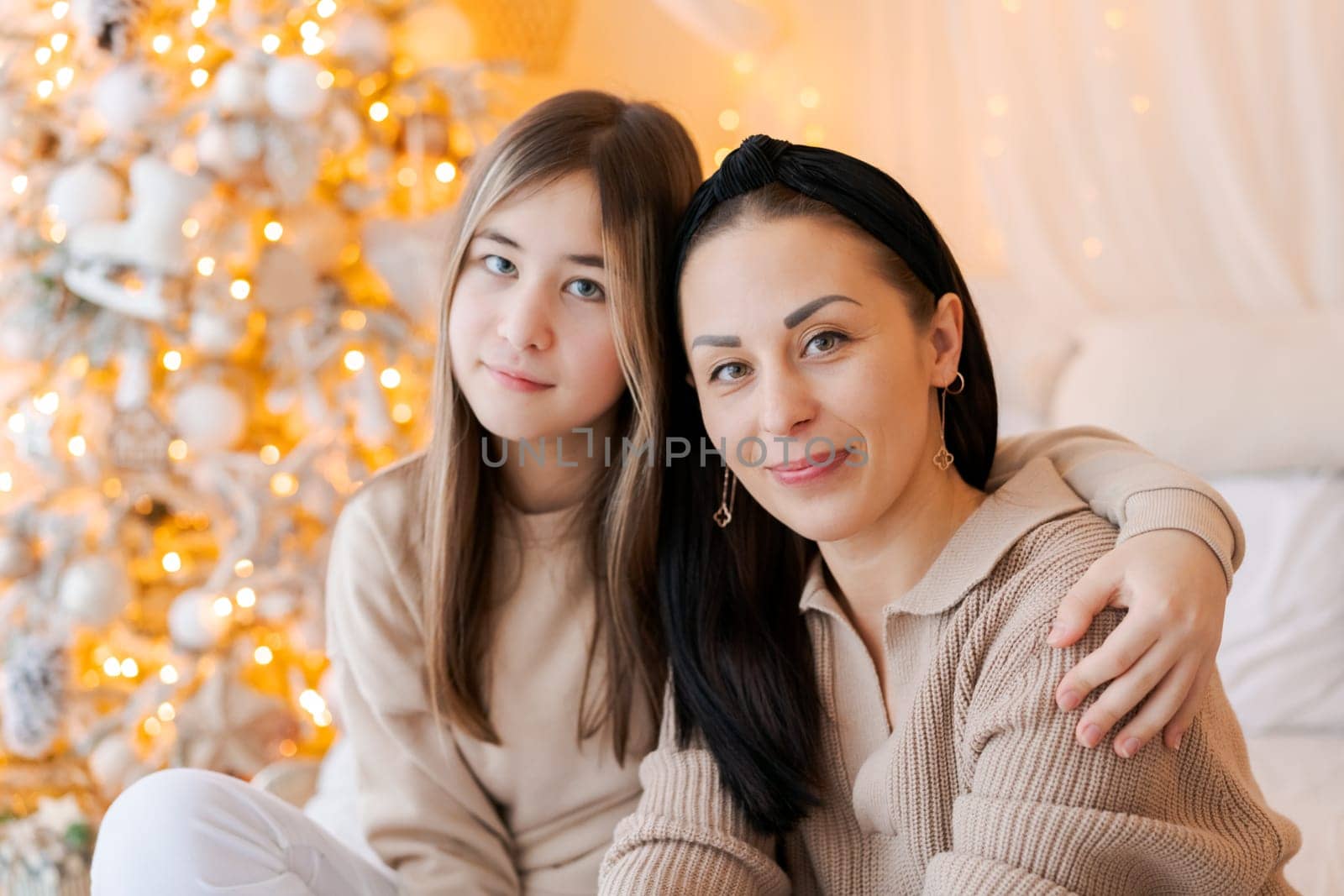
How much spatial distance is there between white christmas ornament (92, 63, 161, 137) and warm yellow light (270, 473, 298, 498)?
2.13ft

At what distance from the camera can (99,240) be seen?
214 cm

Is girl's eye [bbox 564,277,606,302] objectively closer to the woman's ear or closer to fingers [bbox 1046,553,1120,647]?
the woman's ear

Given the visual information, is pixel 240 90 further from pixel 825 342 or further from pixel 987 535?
pixel 987 535

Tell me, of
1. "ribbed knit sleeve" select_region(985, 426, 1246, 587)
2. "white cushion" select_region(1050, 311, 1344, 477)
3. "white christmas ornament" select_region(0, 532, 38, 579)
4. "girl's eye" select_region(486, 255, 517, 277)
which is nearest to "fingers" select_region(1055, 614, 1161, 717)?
"ribbed knit sleeve" select_region(985, 426, 1246, 587)

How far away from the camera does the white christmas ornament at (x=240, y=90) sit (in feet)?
6.93

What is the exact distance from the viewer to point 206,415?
7.25 ft

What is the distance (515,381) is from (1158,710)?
71 centimetres

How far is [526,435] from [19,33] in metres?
1.47

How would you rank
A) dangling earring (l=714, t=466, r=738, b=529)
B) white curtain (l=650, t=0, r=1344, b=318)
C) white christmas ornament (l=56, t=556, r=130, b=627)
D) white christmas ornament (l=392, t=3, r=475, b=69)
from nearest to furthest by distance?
dangling earring (l=714, t=466, r=738, b=529)
white curtain (l=650, t=0, r=1344, b=318)
white christmas ornament (l=56, t=556, r=130, b=627)
white christmas ornament (l=392, t=3, r=475, b=69)

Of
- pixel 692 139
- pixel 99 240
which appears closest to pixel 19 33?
pixel 99 240

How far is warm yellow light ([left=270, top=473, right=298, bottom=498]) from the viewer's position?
2287mm

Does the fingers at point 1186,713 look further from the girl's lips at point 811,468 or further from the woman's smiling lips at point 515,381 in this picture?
the woman's smiling lips at point 515,381

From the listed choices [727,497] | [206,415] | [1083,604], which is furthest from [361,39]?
[1083,604]

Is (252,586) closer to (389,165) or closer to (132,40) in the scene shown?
(389,165)
